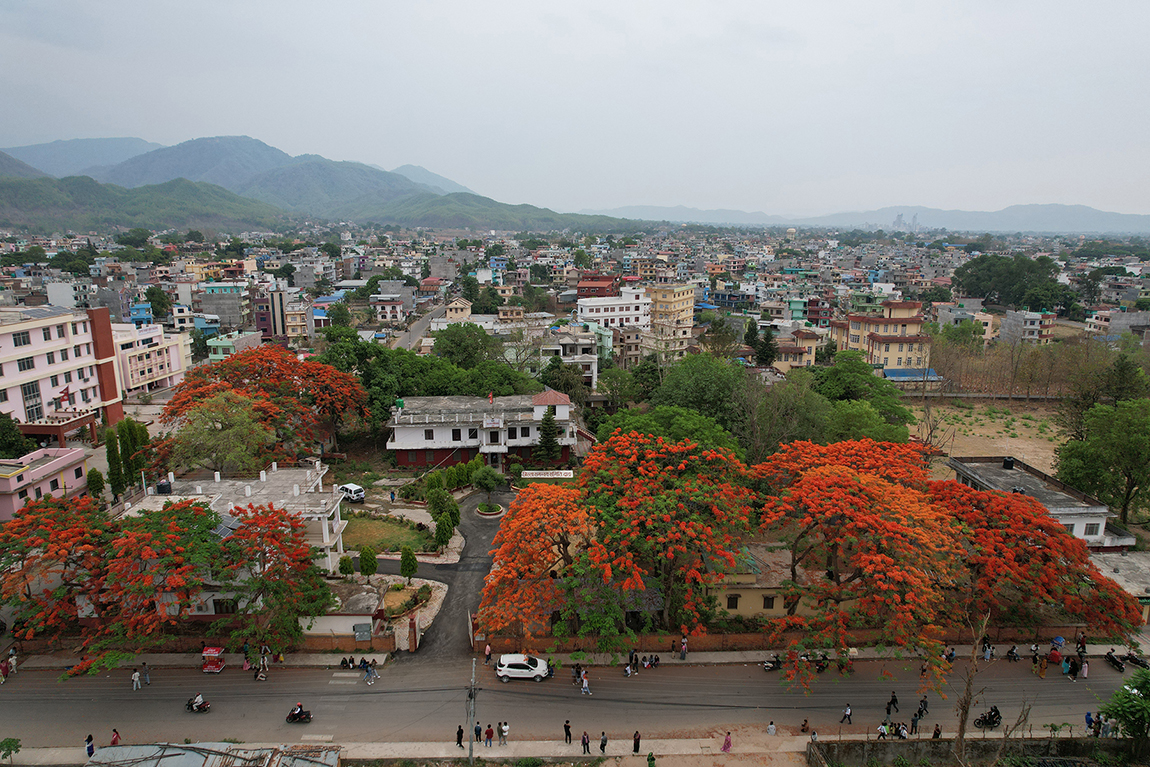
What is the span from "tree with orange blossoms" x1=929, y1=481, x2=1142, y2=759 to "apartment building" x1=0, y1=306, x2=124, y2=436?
4119 centimetres

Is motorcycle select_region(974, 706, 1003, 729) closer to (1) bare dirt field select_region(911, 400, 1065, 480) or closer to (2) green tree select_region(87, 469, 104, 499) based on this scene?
(1) bare dirt field select_region(911, 400, 1065, 480)

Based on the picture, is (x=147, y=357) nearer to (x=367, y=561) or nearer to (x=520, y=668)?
(x=367, y=561)

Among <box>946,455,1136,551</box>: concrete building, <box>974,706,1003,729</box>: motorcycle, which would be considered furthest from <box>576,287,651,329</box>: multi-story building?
<box>974,706,1003,729</box>: motorcycle

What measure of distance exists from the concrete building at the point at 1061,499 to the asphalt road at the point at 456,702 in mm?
7338

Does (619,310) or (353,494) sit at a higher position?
(619,310)

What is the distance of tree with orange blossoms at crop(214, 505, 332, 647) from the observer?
726 inches

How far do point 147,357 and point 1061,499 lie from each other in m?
61.4

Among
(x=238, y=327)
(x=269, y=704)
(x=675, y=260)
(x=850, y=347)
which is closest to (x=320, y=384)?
(x=269, y=704)

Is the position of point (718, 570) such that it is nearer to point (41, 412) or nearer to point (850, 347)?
point (41, 412)

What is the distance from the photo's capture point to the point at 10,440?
31312 millimetres

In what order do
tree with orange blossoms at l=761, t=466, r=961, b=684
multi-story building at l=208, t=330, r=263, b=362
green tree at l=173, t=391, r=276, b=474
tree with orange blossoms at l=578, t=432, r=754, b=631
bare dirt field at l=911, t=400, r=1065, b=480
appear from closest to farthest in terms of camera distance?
tree with orange blossoms at l=761, t=466, r=961, b=684, tree with orange blossoms at l=578, t=432, r=754, b=631, green tree at l=173, t=391, r=276, b=474, bare dirt field at l=911, t=400, r=1065, b=480, multi-story building at l=208, t=330, r=263, b=362

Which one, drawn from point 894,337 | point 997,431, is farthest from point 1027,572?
point 894,337

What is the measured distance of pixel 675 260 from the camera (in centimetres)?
14212

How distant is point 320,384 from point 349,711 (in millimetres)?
22091
